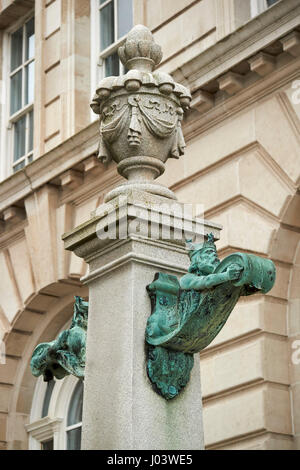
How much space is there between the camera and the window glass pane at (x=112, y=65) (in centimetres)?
1428

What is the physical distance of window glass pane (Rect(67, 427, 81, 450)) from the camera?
13.0 m

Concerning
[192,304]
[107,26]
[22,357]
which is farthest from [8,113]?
[192,304]

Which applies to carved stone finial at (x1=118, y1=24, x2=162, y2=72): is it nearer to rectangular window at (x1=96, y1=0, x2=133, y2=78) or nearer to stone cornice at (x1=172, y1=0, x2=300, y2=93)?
stone cornice at (x1=172, y1=0, x2=300, y2=93)

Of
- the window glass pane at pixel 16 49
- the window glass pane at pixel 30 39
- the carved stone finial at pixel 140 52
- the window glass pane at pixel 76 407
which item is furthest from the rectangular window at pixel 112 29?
the carved stone finial at pixel 140 52

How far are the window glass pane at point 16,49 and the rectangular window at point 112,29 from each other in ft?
7.39

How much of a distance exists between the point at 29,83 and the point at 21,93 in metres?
0.26

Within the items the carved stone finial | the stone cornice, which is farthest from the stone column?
the stone cornice

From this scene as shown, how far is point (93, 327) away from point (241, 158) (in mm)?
5460

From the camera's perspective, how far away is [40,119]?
1486 centimetres

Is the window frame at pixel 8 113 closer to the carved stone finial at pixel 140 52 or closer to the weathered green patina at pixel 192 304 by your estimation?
the carved stone finial at pixel 140 52

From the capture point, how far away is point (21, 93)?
16422 mm

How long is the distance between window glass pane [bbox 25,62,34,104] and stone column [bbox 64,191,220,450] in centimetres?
1070

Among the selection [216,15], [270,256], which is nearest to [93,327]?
[270,256]
